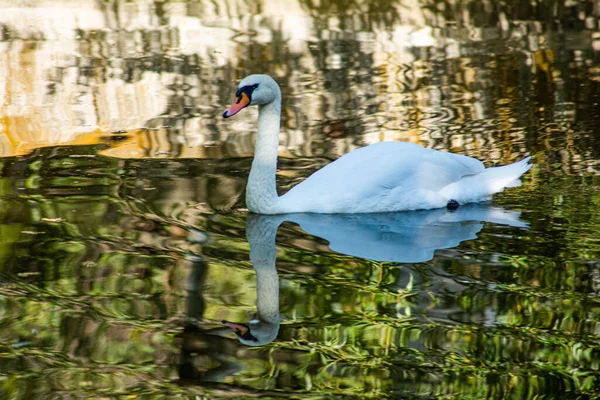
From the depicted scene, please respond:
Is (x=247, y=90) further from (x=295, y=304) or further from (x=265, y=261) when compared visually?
(x=295, y=304)

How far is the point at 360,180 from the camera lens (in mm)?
7508

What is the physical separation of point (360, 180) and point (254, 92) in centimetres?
105

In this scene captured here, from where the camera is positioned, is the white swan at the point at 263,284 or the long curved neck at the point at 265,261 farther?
the long curved neck at the point at 265,261

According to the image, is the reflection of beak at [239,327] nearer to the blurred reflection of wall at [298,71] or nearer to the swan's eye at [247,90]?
the swan's eye at [247,90]

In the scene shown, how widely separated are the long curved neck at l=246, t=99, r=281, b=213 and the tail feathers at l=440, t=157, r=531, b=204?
1369 mm

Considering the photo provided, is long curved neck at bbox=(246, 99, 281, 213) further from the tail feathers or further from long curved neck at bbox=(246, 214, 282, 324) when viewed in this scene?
the tail feathers

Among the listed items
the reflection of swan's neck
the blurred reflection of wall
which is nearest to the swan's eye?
the reflection of swan's neck

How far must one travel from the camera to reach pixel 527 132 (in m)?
10.2

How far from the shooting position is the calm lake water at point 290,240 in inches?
195

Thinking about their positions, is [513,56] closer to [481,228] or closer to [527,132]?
[527,132]

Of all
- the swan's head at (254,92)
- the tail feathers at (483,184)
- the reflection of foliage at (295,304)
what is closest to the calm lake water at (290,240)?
the reflection of foliage at (295,304)

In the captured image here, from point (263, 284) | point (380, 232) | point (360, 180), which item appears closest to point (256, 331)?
point (263, 284)

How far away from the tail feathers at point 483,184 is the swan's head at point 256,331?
276 cm

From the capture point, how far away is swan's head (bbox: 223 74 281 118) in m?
7.46
